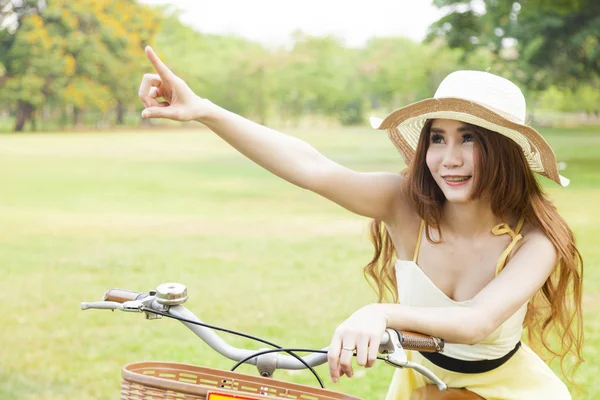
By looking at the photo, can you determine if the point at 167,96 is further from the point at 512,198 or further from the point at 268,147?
the point at 512,198

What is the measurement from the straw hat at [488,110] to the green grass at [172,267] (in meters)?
2.21

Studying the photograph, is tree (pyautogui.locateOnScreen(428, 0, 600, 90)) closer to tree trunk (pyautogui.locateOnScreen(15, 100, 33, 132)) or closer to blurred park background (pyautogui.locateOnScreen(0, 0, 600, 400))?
blurred park background (pyautogui.locateOnScreen(0, 0, 600, 400))

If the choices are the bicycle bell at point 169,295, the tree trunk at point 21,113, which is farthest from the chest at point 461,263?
the tree trunk at point 21,113

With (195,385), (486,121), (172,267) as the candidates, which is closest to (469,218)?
(486,121)

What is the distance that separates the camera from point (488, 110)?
2.09 metres

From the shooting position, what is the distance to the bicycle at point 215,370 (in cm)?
156

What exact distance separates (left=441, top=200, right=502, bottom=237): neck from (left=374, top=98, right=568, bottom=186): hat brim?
0.19m

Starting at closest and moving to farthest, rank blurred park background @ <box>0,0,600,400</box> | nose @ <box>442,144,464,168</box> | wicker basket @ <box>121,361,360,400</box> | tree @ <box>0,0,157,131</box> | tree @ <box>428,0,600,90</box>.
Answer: wicker basket @ <box>121,361,360,400</box>
nose @ <box>442,144,464,168</box>
blurred park background @ <box>0,0,600,400</box>
tree @ <box>428,0,600,90</box>
tree @ <box>0,0,157,131</box>

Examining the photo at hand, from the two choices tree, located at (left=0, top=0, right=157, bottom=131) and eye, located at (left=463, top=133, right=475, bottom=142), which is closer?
eye, located at (left=463, top=133, right=475, bottom=142)

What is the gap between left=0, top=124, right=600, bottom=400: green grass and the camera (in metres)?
5.34

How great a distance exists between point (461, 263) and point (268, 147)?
649mm

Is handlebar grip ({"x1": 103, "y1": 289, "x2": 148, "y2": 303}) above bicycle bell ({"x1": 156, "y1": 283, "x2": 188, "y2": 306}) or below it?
below

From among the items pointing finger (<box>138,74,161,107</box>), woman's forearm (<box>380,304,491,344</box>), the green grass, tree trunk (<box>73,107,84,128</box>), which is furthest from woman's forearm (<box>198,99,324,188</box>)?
tree trunk (<box>73,107,84,128</box>)

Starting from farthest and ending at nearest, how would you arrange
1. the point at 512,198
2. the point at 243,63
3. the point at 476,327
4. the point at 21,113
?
the point at 243,63 < the point at 21,113 < the point at 512,198 < the point at 476,327
